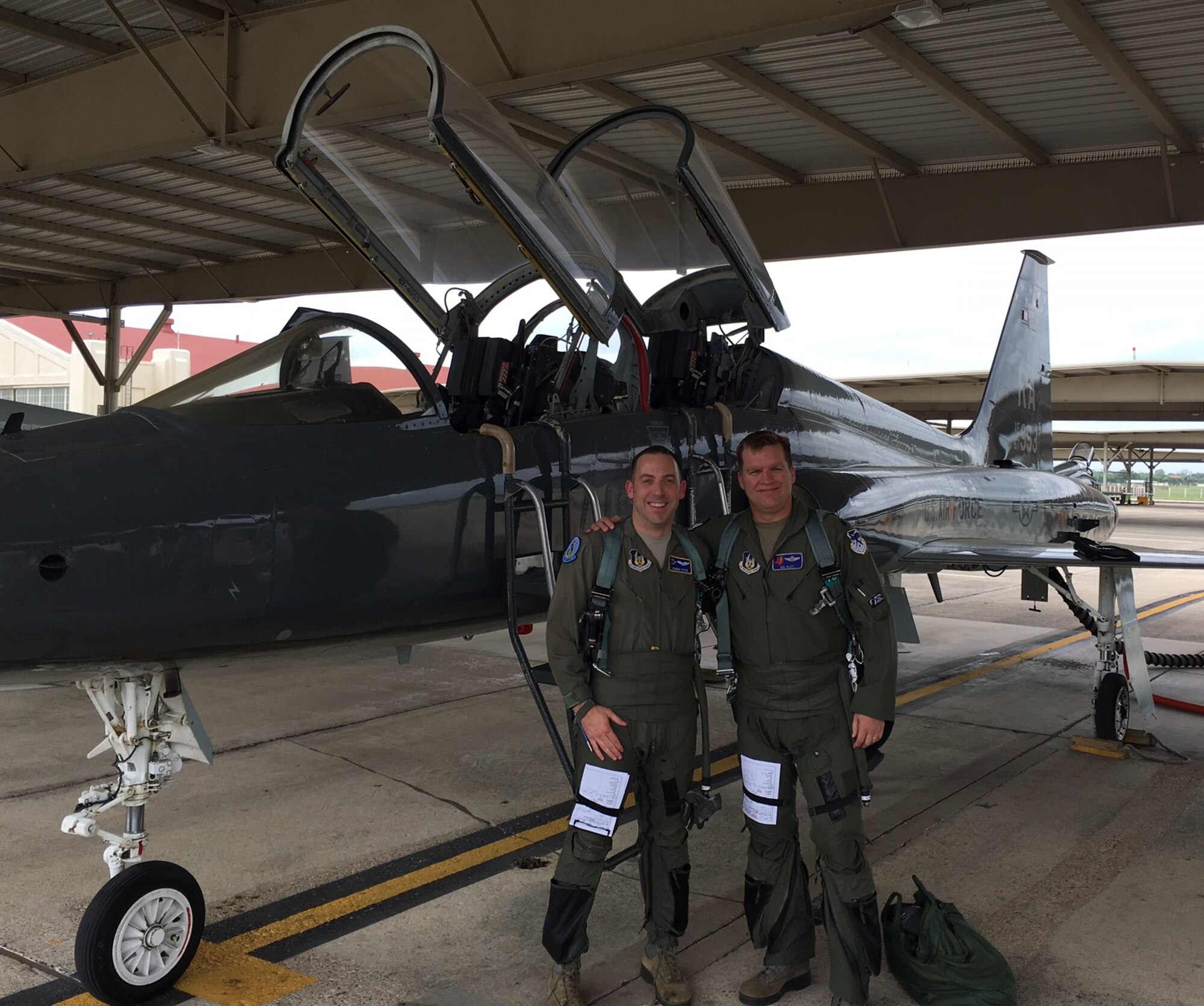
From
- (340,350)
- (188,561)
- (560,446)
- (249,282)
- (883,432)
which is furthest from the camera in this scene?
(249,282)

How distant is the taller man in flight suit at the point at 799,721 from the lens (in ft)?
9.83

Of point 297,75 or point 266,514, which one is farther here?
point 297,75

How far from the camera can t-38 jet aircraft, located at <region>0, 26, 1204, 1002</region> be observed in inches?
111

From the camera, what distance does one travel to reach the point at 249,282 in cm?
1623

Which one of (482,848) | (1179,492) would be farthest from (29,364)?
(1179,492)

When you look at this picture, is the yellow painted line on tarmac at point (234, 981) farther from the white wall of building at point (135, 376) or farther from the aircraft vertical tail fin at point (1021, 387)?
the white wall of building at point (135, 376)

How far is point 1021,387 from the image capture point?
9.83 meters

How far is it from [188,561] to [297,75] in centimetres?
651

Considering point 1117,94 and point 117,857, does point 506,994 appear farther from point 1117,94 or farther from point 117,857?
point 1117,94

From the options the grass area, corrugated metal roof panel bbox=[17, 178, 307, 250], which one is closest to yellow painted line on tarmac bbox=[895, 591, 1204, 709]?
corrugated metal roof panel bbox=[17, 178, 307, 250]

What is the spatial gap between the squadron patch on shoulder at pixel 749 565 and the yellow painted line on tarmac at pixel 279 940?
3.74 ft

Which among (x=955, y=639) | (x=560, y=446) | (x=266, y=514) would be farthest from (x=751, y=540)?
(x=955, y=639)

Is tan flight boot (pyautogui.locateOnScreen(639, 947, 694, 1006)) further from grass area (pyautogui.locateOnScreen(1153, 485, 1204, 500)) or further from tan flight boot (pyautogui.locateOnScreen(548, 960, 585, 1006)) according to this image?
grass area (pyautogui.locateOnScreen(1153, 485, 1204, 500))

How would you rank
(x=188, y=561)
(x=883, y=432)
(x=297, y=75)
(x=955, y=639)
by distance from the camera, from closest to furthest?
(x=188, y=561) → (x=883, y=432) → (x=297, y=75) → (x=955, y=639)
